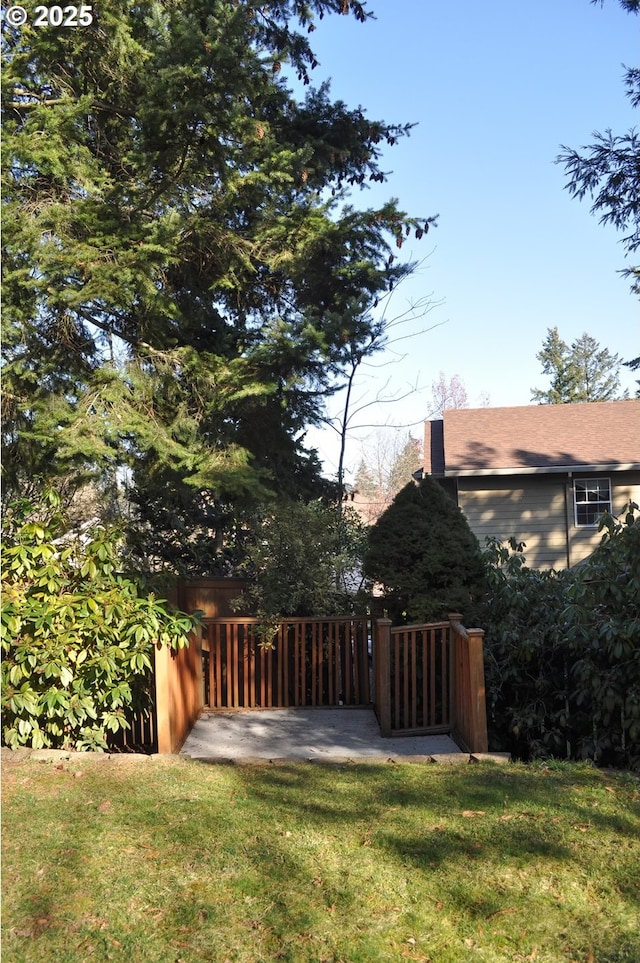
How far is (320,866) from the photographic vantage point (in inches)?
151

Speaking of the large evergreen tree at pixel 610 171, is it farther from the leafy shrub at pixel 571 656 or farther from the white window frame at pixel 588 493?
the white window frame at pixel 588 493

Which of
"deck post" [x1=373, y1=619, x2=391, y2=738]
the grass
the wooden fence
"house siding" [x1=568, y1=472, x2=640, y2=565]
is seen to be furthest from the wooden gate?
"house siding" [x1=568, y1=472, x2=640, y2=565]

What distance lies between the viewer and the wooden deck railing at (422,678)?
6.96m

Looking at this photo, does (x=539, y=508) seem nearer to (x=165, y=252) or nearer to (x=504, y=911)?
(x=165, y=252)

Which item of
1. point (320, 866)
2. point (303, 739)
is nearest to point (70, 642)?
point (303, 739)

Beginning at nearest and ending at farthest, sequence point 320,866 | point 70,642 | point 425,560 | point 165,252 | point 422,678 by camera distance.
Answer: point 320,866 → point 70,642 → point 422,678 → point 425,560 → point 165,252

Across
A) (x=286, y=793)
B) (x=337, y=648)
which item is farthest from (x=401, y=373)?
(x=286, y=793)

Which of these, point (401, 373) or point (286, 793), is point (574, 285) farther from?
point (286, 793)

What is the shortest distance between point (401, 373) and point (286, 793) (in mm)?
10672

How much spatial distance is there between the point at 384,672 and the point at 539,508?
32.1 feet

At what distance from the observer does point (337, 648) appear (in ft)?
27.2

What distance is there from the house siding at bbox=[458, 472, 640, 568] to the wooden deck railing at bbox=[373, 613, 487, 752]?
8.76 metres

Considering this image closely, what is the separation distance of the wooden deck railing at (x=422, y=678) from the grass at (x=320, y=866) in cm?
153

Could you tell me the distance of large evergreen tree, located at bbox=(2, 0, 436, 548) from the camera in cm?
841
